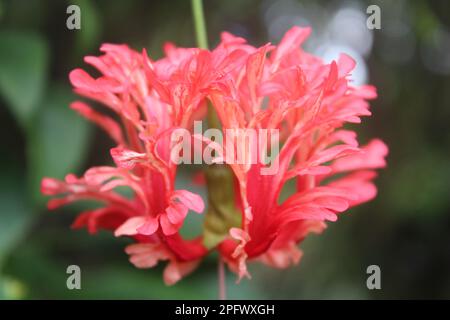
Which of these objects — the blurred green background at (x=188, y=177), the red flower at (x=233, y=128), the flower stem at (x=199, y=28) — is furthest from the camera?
the blurred green background at (x=188, y=177)

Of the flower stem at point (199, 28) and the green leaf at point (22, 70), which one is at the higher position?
the green leaf at point (22, 70)

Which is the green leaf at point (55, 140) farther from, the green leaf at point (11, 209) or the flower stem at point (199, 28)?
the flower stem at point (199, 28)

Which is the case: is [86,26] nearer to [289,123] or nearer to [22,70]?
[22,70]

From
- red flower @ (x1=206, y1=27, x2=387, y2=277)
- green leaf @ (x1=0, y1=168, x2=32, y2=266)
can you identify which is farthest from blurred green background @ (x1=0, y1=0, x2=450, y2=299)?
red flower @ (x1=206, y1=27, x2=387, y2=277)

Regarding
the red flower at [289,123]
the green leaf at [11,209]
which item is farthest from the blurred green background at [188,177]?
the red flower at [289,123]

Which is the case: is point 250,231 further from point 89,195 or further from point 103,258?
point 103,258

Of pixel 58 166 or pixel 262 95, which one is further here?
pixel 58 166

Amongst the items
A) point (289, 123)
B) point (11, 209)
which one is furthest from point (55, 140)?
point (289, 123)

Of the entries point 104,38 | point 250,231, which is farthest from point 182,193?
point 104,38
